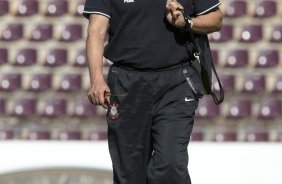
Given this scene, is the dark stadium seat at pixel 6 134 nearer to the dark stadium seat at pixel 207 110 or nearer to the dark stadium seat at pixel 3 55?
the dark stadium seat at pixel 3 55

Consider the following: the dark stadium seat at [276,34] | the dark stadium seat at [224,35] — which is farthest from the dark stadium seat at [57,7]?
the dark stadium seat at [276,34]

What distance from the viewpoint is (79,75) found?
6.63 metres

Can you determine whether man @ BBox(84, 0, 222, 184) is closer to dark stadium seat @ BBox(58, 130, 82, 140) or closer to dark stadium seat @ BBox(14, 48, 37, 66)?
dark stadium seat @ BBox(58, 130, 82, 140)

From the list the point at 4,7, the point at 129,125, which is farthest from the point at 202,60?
the point at 4,7

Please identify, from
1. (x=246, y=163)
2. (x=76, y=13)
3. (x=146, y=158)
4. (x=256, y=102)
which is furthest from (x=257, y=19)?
(x=146, y=158)

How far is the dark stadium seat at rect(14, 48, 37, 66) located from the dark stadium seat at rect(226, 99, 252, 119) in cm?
160

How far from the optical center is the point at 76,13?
6.66 metres

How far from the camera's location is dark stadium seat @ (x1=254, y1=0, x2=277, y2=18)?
6711 mm

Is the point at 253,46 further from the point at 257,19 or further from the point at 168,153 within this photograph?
the point at 168,153

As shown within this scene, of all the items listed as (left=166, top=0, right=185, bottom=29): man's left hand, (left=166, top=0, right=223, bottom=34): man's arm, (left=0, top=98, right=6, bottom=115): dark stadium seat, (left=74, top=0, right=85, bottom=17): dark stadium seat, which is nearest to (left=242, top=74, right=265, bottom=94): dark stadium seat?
(left=74, top=0, right=85, bottom=17): dark stadium seat

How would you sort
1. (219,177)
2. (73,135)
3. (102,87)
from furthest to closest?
(73,135) → (219,177) → (102,87)

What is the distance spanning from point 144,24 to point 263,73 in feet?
12.1

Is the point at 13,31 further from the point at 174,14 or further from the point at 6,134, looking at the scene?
the point at 174,14

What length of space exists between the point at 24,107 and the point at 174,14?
3.77 meters
